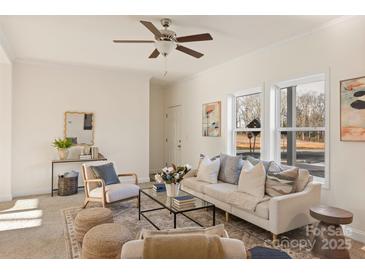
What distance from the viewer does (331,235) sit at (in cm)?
245

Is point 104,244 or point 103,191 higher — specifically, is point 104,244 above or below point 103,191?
below

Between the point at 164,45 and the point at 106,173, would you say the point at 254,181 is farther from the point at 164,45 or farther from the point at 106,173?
the point at 106,173

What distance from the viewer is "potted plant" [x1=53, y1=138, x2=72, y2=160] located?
4.83 meters

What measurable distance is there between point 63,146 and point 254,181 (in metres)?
3.81

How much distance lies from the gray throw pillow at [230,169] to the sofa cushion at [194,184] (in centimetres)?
36

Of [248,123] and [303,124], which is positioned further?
[248,123]

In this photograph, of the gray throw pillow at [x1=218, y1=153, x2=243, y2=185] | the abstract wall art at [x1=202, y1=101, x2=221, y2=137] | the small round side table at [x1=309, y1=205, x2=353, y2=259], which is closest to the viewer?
the small round side table at [x1=309, y1=205, x2=353, y2=259]

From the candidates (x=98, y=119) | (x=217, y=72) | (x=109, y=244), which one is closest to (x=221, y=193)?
(x=109, y=244)

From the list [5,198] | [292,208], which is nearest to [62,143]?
[5,198]

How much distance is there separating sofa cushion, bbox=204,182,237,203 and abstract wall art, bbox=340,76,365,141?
1.59 metres

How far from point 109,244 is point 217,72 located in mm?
4103

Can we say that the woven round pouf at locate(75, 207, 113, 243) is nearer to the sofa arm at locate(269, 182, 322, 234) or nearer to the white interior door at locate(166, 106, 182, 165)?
the sofa arm at locate(269, 182, 322, 234)

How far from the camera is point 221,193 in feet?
11.2

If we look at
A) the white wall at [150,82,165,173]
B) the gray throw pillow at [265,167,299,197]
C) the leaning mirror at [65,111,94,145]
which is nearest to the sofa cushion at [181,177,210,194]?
the gray throw pillow at [265,167,299,197]
